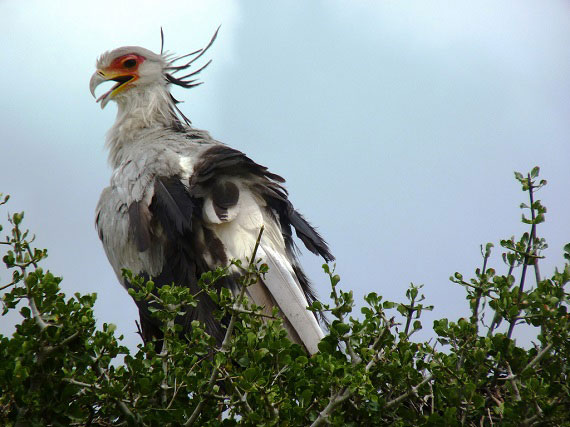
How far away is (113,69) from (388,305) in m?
3.36

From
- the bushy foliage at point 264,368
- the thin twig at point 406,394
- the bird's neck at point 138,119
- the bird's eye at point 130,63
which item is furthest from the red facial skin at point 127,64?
the thin twig at point 406,394

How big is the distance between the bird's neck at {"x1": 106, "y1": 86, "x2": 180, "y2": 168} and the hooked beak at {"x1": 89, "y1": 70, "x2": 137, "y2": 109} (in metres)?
0.06

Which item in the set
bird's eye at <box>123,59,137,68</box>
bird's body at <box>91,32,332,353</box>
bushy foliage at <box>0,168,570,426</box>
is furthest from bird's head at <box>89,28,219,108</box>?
bushy foliage at <box>0,168,570,426</box>

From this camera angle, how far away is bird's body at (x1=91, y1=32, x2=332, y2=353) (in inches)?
140

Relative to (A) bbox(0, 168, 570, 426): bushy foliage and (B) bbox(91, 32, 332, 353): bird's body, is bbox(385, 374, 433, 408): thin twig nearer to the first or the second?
(A) bbox(0, 168, 570, 426): bushy foliage

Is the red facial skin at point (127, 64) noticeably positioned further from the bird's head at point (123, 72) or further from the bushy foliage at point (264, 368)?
the bushy foliage at point (264, 368)

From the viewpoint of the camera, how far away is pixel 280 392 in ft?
7.88

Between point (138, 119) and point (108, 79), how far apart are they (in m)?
0.46

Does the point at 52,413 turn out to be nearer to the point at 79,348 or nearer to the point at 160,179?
the point at 79,348

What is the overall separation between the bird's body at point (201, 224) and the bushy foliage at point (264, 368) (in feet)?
3.00

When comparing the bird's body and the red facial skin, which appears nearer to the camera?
the bird's body

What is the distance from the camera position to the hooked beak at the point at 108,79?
5.09 m

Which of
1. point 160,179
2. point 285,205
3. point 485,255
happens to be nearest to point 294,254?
point 285,205

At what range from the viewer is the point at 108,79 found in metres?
5.09
